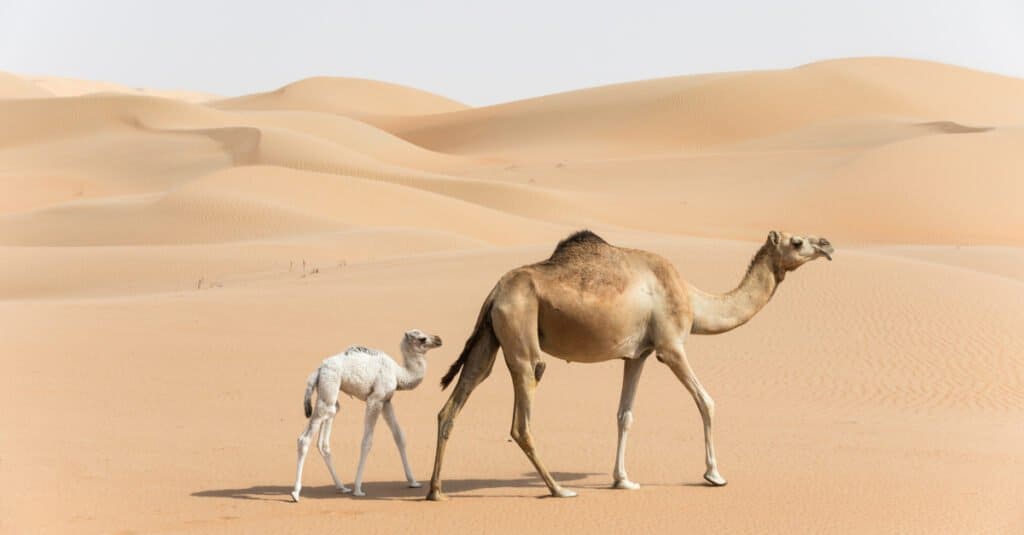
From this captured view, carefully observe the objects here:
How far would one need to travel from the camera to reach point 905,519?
792cm

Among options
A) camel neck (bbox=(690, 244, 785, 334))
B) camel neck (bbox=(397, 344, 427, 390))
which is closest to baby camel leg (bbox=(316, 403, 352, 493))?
camel neck (bbox=(397, 344, 427, 390))

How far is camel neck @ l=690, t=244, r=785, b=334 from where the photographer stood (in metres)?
8.99

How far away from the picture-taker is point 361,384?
27.8 ft

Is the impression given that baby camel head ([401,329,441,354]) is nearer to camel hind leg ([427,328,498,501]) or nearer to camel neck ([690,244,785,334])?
camel hind leg ([427,328,498,501])

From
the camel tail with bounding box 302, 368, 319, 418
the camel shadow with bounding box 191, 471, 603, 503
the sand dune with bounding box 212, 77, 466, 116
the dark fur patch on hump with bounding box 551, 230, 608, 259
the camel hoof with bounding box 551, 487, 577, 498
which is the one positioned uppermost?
the sand dune with bounding box 212, 77, 466, 116

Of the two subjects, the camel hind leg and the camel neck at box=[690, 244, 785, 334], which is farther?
the camel neck at box=[690, 244, 785, 334]

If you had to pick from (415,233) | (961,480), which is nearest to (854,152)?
(415,233)

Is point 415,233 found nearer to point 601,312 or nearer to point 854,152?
point 601,312

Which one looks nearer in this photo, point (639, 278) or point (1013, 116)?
point (639, 278)

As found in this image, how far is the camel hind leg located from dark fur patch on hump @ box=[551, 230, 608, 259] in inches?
31.7

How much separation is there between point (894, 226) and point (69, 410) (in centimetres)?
3389

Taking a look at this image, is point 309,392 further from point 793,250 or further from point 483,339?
point 793,250

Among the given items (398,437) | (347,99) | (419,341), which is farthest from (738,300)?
(347,99)

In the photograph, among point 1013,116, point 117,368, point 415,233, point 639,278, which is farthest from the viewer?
point 1013,116
